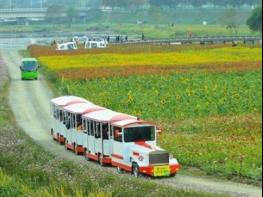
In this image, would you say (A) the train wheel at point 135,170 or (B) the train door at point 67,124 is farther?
(B) the train door at point 67,124

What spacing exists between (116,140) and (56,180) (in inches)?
260

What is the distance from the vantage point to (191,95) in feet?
152

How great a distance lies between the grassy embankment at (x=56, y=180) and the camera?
65.3ft

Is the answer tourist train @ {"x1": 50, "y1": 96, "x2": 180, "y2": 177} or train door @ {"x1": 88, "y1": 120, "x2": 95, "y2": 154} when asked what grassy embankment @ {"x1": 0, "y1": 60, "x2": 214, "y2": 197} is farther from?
train door @ {"x1": 88, "y1": 120, "x2": 95, "y2": 154}

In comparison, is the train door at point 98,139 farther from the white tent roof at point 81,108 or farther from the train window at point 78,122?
the train window at point 78,122

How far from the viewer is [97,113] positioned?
30797 mm

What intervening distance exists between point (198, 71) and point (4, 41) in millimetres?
101286

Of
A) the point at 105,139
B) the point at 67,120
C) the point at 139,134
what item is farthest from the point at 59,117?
the point at 139,134

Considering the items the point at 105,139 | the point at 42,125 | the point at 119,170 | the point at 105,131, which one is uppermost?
the point at 105,131

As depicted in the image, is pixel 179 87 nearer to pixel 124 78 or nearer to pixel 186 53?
pixel 124 78

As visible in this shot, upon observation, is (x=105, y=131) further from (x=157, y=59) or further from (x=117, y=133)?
(x=157, y=59)

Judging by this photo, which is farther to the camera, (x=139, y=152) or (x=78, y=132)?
(x=78, y=132)

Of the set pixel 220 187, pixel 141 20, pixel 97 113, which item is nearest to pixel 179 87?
pixel 97 113

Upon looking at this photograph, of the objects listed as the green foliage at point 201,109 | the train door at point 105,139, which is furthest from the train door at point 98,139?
the green foliage at point 201,109
